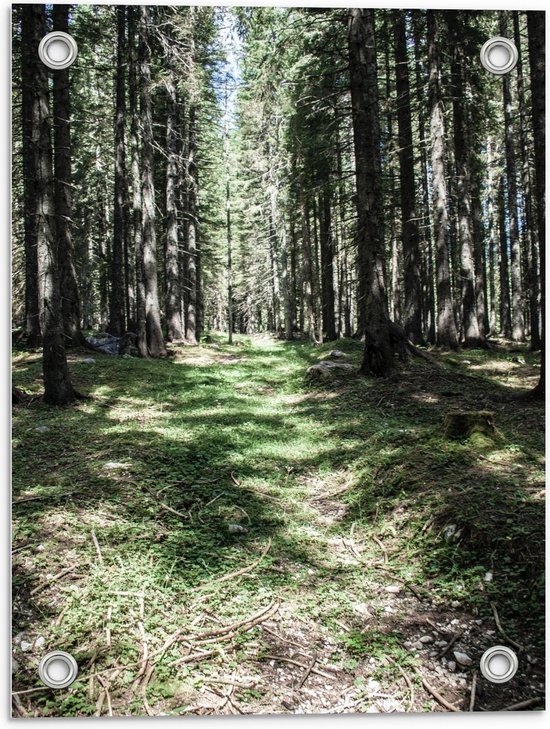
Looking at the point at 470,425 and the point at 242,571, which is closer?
the point at 242,571

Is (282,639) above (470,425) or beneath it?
beneath

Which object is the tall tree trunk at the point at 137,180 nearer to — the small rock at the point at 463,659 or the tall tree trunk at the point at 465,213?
the tall tree trunk at the point at 465,213

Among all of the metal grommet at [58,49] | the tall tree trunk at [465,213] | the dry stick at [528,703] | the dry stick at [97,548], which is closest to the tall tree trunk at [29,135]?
the metal grommet at [58,49]

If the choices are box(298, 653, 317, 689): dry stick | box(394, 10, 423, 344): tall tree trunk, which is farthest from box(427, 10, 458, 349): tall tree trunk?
box(298, 653, 317, 689): dry stick

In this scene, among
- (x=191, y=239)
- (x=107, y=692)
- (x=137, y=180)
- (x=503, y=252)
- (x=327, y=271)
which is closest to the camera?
(x=107, y=692)

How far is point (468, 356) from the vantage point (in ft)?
40.0

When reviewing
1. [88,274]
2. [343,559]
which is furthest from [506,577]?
[88,274]

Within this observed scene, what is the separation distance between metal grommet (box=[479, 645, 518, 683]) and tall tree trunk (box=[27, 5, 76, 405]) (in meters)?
5.59

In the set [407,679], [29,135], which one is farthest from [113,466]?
[29,135]

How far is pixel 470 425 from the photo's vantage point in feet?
16.4

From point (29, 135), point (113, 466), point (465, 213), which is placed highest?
point (465, 213)

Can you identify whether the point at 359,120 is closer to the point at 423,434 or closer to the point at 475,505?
the point at 423,434

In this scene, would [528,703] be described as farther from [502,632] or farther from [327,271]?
[327,271]

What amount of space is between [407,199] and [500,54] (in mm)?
11708
